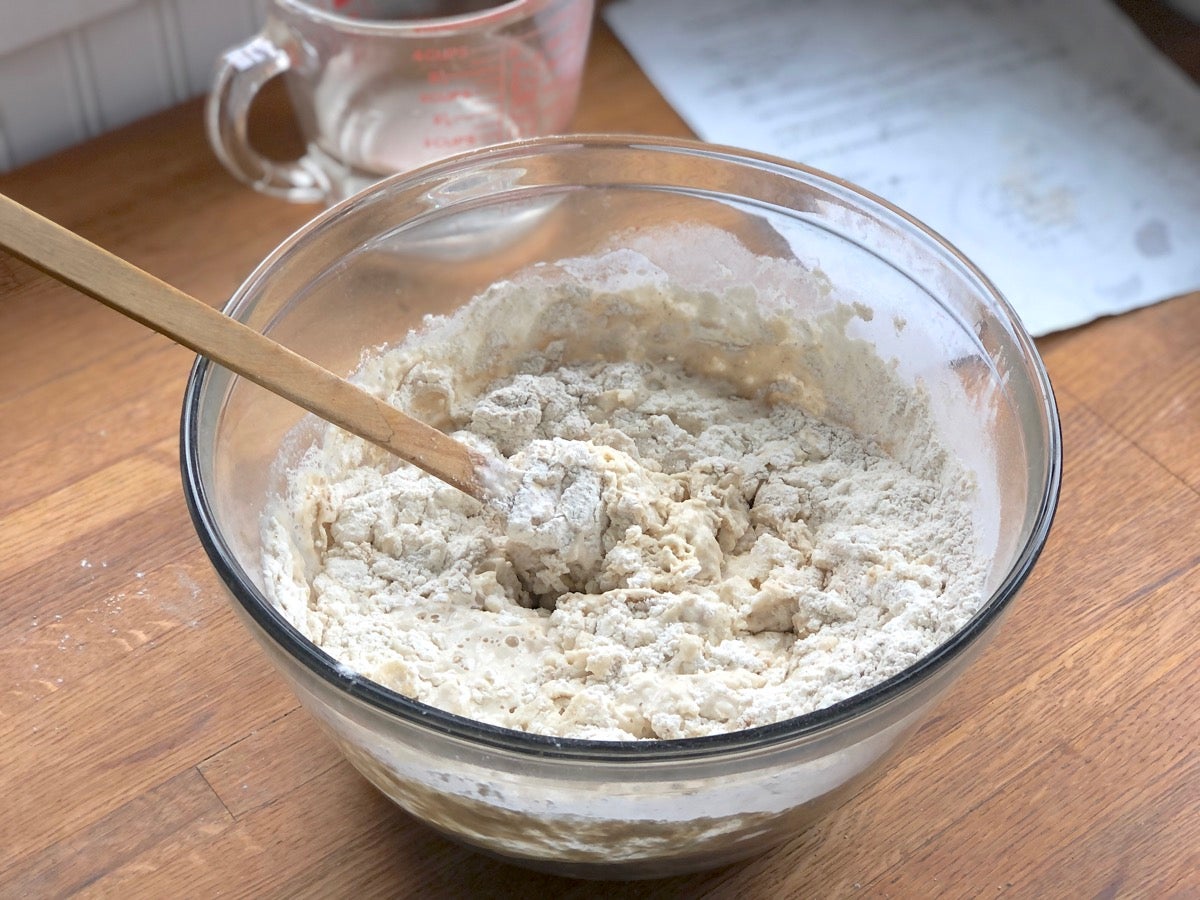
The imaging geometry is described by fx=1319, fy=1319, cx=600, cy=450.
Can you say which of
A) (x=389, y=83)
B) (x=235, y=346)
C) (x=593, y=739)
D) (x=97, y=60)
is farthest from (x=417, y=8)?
(x=593, y=739)

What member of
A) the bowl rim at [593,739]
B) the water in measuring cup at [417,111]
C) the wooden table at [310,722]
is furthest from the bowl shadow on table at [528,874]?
the water in measuring cup at [417,111]

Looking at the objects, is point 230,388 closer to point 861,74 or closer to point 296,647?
point 296,647

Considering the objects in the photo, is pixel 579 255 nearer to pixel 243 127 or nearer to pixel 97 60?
pixel 243 127

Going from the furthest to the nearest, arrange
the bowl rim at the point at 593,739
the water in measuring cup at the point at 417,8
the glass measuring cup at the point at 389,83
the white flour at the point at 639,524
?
the water in measuring cup at the point at 417,8 → the glass measuring cup at the point at 389,83 → the white flour at the point at 639,524 → the bowl rim at the point at 593,739

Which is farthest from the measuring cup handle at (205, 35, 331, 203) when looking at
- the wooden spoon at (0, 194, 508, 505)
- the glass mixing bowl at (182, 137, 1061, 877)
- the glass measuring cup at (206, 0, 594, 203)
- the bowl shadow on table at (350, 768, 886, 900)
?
the bowl shadow on table at (350, 768, 886, 900)

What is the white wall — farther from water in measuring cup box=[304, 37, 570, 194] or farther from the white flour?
the white flour

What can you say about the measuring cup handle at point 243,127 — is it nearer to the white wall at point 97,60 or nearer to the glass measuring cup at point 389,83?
the glass measuring cup at point 389,83
